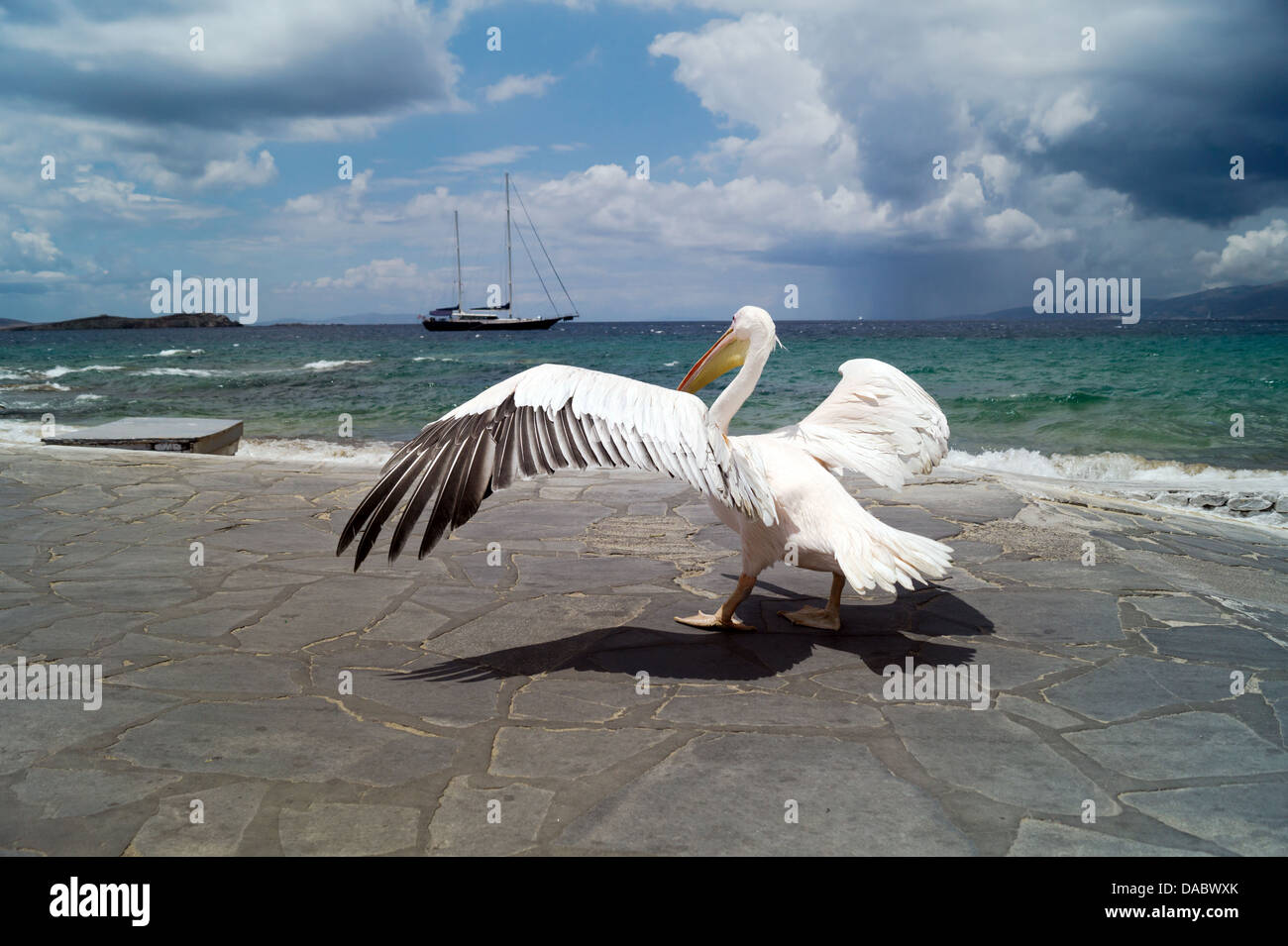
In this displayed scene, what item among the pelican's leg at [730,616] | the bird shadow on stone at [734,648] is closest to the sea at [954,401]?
the bird shadow on stone at [734,648]

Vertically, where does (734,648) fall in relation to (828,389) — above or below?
below

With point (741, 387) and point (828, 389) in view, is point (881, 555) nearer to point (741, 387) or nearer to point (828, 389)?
point (741, 387)

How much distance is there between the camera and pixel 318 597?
3945 millimetres

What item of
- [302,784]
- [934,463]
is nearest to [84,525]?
[302,784]

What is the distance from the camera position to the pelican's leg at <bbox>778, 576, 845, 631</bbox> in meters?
3.59

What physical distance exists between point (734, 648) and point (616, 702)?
0.71 m

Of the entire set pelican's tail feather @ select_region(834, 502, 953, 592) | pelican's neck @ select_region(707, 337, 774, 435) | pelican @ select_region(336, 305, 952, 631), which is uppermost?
pelican's neck @ select_region(707, 337, 774, 435)

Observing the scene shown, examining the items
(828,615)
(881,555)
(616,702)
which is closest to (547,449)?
(616,702)

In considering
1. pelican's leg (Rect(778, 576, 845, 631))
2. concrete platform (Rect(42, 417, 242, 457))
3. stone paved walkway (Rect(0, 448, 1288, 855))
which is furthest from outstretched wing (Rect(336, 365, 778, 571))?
concrete platform (Rect(42, 417, 242, 457))

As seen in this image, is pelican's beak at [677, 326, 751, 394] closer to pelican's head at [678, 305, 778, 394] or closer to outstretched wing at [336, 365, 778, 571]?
pelican's head at [678, 305, 778, 394]

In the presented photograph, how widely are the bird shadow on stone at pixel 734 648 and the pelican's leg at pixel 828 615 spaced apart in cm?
3

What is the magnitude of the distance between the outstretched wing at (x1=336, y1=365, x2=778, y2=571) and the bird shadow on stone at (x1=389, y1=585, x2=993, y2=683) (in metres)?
0.62

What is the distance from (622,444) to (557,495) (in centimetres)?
366

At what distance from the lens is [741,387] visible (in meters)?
3.67
